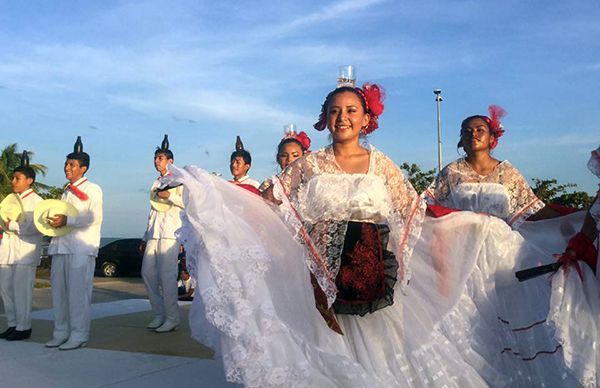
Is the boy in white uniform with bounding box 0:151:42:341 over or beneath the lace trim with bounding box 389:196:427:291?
beneath

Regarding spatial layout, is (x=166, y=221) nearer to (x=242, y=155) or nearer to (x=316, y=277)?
(x=242, y=155)

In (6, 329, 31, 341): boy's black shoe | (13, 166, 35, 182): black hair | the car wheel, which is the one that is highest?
(13, 166, 35, 182): black hair

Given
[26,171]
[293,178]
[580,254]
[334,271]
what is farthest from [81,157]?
[580,254]

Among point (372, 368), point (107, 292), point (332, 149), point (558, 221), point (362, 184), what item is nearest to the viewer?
point (372, 368)

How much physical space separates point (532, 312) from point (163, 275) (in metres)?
4.40

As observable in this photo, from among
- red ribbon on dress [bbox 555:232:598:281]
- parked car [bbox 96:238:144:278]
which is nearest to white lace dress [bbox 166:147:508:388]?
red ribbon on dress [bbox 555:232:598:281]

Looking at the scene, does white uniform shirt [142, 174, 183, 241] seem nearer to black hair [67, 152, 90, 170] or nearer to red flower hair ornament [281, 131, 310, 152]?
black hair [67, 152, 90, 170]

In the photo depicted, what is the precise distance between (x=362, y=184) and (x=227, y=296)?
3.62 feet

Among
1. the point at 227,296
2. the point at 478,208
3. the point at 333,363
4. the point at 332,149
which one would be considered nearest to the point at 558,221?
the point at 478,208

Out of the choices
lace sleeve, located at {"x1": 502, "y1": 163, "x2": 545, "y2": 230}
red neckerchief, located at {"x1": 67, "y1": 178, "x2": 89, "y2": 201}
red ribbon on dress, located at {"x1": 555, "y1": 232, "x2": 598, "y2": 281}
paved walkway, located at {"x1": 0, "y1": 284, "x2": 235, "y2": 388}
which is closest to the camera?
red ribbon on dress, located at {"x1": 555, "y1": 232, "x2": 598, "y2": 281}

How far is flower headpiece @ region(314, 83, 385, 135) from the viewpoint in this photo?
434cm

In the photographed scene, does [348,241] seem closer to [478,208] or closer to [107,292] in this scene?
[478,208]

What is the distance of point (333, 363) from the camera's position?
11.3ft

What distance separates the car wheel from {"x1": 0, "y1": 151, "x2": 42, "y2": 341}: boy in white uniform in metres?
15.4
